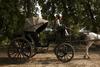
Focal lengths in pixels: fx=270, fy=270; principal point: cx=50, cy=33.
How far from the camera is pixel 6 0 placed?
12.2m

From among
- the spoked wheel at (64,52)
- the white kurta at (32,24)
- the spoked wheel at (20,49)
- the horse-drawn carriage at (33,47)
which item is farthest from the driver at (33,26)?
the spoked wheel at (64,52)

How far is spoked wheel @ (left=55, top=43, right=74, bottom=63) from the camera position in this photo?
12.4 metres

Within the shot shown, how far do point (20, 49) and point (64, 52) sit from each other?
2.04 meters

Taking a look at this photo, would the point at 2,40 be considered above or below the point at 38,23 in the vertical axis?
below

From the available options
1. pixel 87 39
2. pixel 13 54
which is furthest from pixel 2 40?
pixel 87 39

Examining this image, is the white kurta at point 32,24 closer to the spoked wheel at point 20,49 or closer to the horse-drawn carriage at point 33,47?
the horse-drawn carriage at point 33,47

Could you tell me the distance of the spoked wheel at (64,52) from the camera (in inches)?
490

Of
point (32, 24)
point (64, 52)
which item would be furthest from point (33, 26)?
point (64, 52)

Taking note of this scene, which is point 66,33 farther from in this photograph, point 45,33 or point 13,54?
point 13,54

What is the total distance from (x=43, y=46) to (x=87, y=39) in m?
2.37

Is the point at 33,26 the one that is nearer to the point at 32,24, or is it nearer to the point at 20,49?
the point at 32,24

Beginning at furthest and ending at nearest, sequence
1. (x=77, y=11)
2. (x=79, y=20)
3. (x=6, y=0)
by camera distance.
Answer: (x=79, y=20)
(x=77, y=11)
(x=6, y=0)

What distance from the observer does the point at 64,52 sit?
12547mm

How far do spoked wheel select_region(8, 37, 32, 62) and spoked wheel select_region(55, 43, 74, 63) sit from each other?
1343mm
